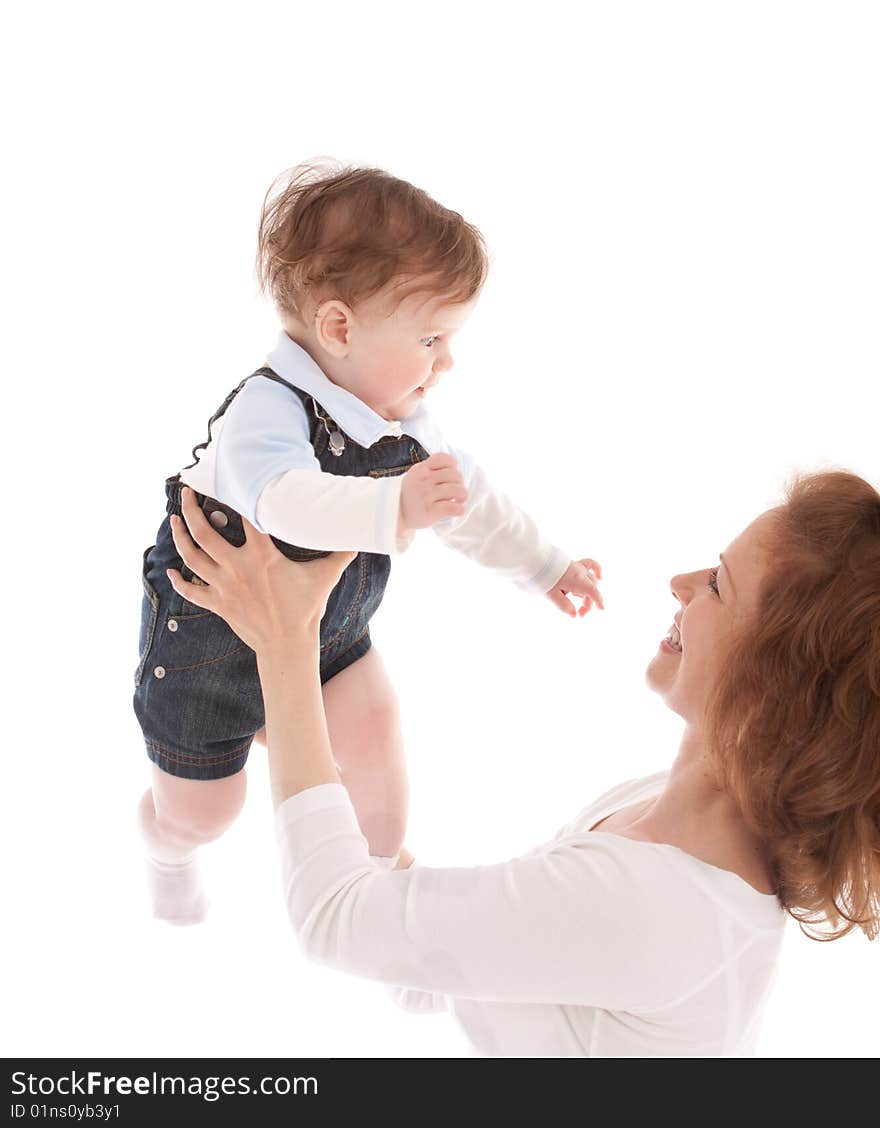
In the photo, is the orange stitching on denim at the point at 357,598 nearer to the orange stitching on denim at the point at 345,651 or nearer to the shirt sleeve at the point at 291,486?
the orange stitching on denim at the point at 345,651

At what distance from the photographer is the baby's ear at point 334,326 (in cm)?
131

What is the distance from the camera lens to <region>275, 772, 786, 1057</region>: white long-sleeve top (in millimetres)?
1190

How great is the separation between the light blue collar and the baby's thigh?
0.33 meters

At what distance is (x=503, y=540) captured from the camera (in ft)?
5.20

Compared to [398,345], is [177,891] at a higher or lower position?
lower

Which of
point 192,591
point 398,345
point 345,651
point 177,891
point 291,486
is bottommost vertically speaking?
point 177,891

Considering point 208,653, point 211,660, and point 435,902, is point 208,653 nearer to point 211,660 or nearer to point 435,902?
point 211,660

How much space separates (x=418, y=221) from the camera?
1303 mm

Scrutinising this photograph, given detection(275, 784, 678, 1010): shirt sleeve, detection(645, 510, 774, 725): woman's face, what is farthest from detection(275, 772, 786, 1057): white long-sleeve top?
detection(645, 510, 774, 725): woman's face

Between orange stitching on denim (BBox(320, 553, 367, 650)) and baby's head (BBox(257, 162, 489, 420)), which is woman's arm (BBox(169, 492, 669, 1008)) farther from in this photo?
baby's head (BBox(257, 162, 489, 420))

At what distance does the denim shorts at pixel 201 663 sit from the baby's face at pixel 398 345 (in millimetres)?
213

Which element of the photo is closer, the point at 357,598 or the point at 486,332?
the point at 357,598

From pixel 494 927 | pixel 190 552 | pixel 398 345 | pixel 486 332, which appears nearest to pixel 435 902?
pixel 494 927

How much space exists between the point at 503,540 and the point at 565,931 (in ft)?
1.82
